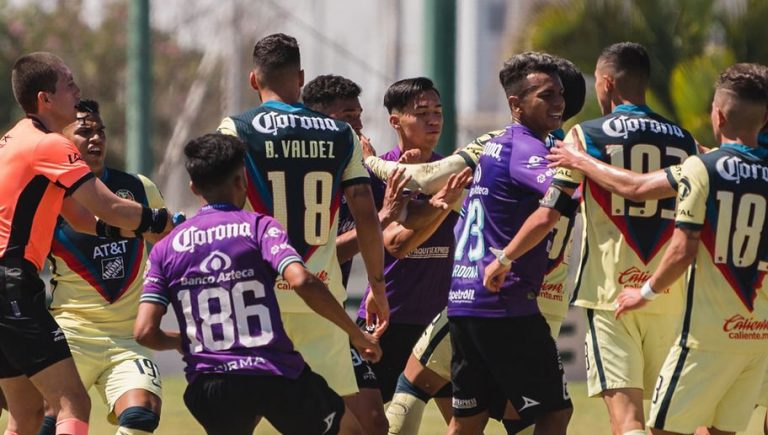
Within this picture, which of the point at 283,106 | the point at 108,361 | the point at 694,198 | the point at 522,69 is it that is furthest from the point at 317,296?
the point at 108,361

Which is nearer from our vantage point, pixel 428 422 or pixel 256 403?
pixel 256 403

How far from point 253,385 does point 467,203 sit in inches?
91.1

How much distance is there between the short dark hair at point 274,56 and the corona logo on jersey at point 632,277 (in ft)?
6.99

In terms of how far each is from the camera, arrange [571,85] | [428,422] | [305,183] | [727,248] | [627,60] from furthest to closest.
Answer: [428,422] → [571,85] → [627,60] → [305,183] → [727,248]

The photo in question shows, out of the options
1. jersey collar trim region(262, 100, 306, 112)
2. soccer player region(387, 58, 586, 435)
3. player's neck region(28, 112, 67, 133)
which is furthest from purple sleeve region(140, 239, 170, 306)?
soccer player region(387, 58, 586, 435)

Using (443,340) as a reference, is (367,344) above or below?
above

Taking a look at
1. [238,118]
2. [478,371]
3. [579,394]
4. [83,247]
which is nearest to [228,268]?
[238,118]

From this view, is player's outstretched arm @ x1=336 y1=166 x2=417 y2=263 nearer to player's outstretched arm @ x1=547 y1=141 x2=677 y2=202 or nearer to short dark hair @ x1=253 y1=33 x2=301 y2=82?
short dark hair @ x1=253 y1=33 x2=301 y2=82

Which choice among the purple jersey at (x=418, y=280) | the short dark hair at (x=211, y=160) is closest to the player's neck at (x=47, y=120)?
the short dark hair at (x=211, y=160)

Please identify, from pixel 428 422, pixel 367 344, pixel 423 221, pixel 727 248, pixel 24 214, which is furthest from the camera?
pixel 428 422

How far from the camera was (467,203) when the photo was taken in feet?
28.1

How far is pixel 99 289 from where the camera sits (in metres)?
9.21

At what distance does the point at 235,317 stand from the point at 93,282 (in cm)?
278

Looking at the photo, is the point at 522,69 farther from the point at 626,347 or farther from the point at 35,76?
the point at 35,76
